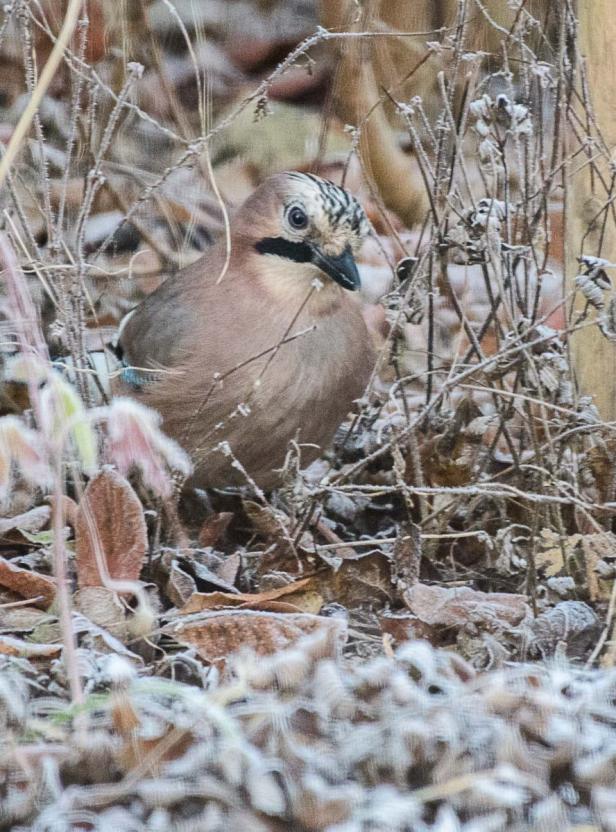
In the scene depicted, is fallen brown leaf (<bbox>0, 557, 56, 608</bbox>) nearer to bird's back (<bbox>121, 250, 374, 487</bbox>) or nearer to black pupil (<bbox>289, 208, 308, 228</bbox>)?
bird's back (<bbox>121, 250, 374, 487</bbox>)

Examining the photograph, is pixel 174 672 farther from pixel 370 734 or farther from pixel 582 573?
pixel 582 573

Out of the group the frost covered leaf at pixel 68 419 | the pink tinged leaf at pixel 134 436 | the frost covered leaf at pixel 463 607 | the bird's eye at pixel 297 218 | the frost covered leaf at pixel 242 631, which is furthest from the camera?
the bird's eye at pixel 297 218

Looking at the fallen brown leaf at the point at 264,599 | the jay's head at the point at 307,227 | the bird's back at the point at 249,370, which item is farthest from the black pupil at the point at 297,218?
the fallen brown leaf at the point at 264,599

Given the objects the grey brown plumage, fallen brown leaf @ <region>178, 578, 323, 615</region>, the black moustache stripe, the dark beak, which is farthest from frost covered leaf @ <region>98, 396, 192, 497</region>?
the black moustache stripe

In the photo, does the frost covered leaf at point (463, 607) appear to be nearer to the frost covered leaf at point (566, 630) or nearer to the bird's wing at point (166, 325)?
the frost covered leaf at point (566, 630)

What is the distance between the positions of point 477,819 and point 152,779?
340 mm

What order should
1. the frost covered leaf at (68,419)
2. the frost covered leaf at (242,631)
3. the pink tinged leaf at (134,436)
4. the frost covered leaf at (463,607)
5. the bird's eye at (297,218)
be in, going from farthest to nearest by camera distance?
the bird's eye at (297,218)
the frost covered leaf at (463,607)
the frost covered leaf at (242,631)
the pink tinged leaf at (134,436)
the frost covered leaf at (68,419)

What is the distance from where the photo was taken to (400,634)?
2.11 m

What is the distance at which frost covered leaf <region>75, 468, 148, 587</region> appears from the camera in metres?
2.10

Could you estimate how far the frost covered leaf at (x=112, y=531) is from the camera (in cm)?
210

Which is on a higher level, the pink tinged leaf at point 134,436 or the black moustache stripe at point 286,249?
the pink tinged leaf at point 134,436

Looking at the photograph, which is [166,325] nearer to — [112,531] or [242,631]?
[112,531]

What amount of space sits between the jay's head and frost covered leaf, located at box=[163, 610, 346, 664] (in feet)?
3.87

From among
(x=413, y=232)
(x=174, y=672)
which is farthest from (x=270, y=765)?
(x=413, y=232)
